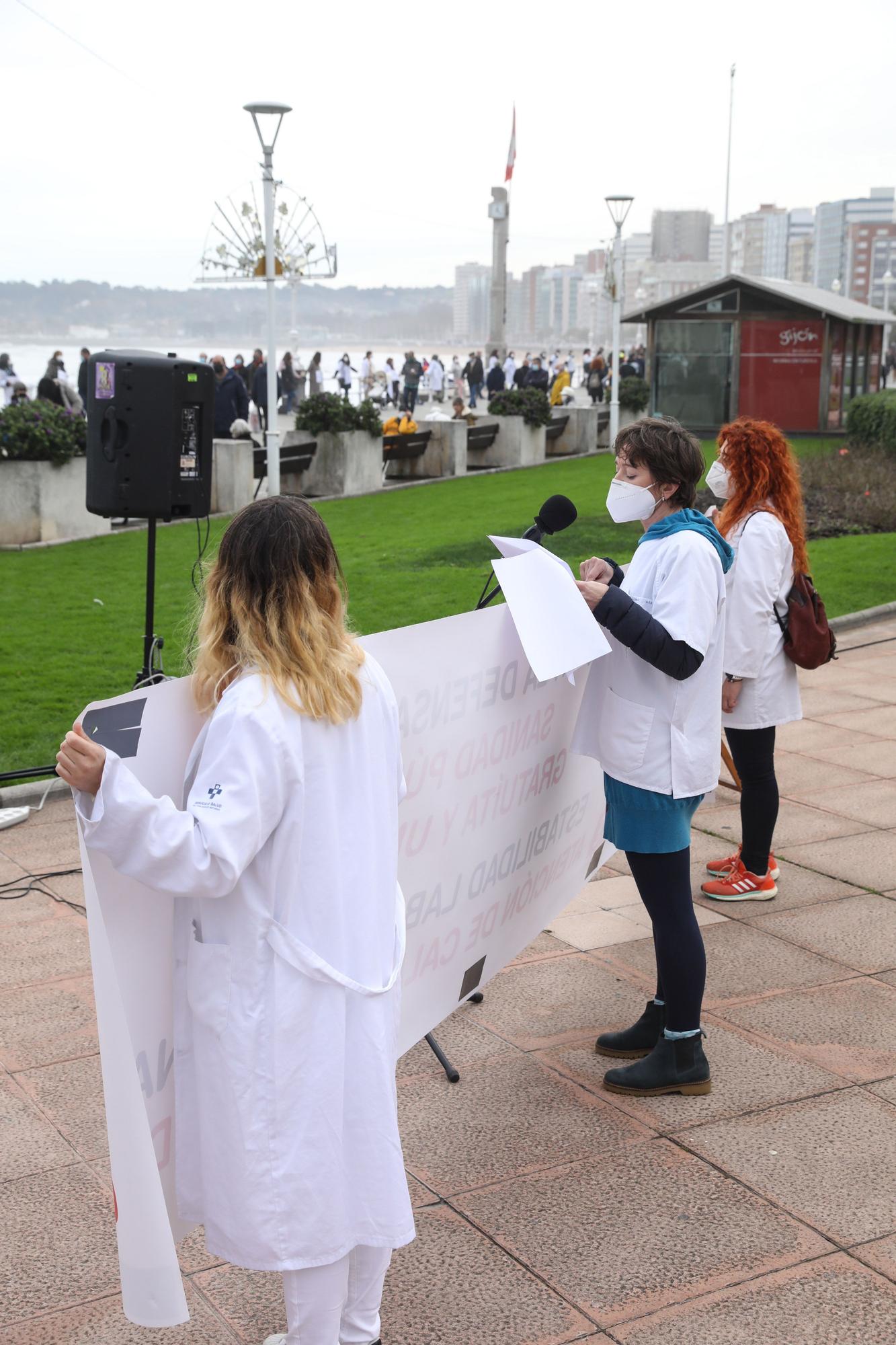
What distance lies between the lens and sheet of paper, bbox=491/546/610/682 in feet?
11.4

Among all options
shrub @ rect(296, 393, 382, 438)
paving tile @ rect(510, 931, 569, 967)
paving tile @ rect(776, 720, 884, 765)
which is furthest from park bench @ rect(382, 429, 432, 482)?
paving tile @ rect(510, 931, 569, 967)

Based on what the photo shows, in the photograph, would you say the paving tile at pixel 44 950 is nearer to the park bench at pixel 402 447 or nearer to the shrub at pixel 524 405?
the park bench at pixel 402 447

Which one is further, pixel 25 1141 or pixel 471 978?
pixel 471 978

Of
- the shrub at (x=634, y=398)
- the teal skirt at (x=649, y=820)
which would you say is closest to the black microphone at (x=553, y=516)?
the teal skirt at (x=649, y=820)

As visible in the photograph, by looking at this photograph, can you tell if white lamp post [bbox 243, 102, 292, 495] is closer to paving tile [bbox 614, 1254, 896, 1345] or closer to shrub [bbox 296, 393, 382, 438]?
shrub [bbox 296, 393, 382, 438]

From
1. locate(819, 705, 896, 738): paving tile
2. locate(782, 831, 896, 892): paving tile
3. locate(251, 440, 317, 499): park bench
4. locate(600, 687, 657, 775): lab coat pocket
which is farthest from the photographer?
locate(251, 440, 317, 499): park bench

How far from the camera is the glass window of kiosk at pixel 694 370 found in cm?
2789

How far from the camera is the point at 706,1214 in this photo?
331cm

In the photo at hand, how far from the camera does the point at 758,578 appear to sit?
500cm

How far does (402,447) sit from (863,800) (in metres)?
16.7

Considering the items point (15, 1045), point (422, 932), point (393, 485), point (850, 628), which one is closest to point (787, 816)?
point (422, 932)

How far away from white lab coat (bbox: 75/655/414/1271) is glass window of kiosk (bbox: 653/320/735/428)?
26.3 metres

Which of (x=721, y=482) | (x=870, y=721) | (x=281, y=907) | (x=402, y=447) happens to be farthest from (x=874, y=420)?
(x=281, y=907)

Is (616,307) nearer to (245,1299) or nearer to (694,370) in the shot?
(694,370)
